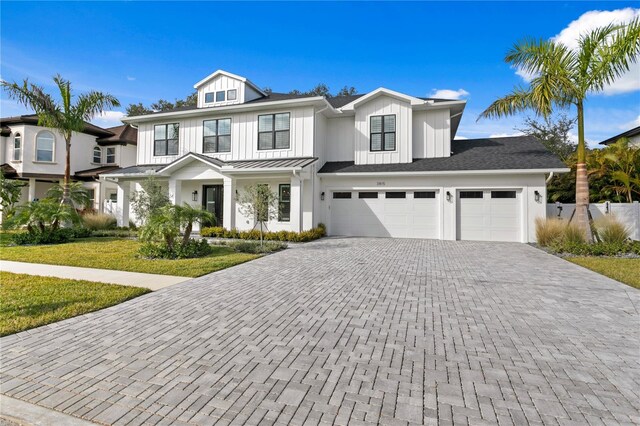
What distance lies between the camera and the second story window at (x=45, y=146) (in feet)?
72.4

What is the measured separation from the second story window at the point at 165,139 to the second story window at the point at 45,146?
408 inches

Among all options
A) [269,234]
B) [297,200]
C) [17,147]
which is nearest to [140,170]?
[269,234]

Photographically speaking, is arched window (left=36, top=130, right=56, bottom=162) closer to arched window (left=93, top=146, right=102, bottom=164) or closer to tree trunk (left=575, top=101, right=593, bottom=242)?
arched window (left=93, top=146, right=102, bottom=164)

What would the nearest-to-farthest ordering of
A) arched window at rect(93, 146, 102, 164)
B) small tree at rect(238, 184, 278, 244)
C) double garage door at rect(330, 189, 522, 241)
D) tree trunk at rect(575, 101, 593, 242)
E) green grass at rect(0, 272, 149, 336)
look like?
green grass at rect(0, 272, 149, 336) < tree trunk at rect(575, 101, 593, 242) < small tree at rect(238, 184, 278, 244) < double garage door at rect(330, 189, 522, 241) < arched window at rect(93, 146, 102, 164)

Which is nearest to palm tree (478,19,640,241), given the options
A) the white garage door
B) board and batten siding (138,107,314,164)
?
the white garage door

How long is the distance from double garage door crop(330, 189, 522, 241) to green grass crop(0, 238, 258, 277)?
266 inches

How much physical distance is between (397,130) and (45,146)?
81.3ft

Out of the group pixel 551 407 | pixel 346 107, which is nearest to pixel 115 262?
pixel 551 407

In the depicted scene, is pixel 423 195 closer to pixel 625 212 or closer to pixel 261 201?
pixel 261 201

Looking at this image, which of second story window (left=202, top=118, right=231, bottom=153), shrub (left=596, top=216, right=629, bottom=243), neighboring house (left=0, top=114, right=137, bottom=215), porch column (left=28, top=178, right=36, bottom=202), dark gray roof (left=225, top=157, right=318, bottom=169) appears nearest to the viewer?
shrub (left=596, top=216, right=629, bottom=243)

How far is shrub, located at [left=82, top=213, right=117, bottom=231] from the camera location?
55.0 ft

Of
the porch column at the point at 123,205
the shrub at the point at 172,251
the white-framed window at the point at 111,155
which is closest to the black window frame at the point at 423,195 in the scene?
the shrub at the point at 172,251

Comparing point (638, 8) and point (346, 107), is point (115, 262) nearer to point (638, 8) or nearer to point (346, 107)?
point (346, 107)

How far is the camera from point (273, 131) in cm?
1608
